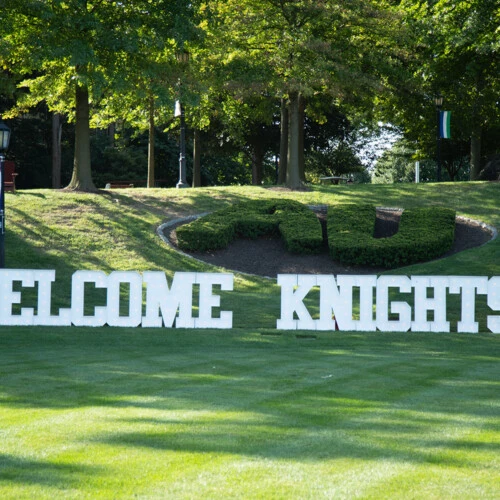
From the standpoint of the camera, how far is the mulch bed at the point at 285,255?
931 inches

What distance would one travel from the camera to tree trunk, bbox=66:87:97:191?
28.8m

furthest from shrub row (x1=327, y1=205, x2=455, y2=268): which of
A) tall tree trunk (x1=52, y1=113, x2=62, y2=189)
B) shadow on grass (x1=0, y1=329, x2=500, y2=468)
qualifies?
tall tree trunk (x1=52, y1=113, x2=62, y2=189)

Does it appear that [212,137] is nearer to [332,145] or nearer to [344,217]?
[332,145]

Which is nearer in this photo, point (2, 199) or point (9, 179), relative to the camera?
point (2, 199)

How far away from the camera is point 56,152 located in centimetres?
4522

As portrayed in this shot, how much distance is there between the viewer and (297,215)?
2666 centimetres

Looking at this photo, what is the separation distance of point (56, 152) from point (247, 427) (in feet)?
135

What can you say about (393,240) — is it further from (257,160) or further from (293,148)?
(257,160)

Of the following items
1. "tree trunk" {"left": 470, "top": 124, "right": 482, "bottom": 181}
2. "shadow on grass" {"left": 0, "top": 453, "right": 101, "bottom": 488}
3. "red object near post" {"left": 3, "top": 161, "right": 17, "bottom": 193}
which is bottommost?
"shadow on grass" {"left": 0, "top": 453, "right": 101, "bottom": 488}

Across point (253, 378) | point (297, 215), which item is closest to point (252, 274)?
point (297, 215)

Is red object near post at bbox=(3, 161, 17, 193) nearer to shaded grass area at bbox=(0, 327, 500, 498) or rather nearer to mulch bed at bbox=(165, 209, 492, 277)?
mulch bed at bbox=(165, 209, 492, 277)

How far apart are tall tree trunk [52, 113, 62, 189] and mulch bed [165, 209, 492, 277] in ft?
66.2

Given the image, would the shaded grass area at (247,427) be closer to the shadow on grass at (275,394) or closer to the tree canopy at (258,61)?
the shadow on grass at (275,394)

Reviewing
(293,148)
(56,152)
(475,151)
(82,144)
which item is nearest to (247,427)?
(82,144)
